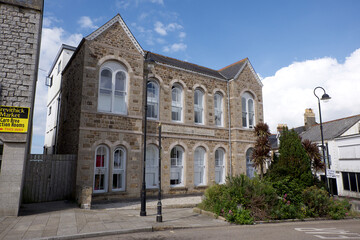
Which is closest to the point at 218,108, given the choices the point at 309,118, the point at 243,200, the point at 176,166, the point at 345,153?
the point at 176,166

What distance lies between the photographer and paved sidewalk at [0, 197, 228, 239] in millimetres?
7621

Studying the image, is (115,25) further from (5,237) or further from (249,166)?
(249,166)

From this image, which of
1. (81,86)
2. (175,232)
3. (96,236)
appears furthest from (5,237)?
(81,86)

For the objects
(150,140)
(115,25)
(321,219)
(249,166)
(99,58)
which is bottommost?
(321,219)

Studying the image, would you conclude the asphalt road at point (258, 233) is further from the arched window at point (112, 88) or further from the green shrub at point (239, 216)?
the arched window at point (112, 88)

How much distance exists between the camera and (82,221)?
9008 mm

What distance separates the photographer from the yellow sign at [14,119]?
32.5 ft

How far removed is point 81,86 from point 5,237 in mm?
8514

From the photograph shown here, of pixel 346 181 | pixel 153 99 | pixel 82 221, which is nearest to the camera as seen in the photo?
pixel 82 221

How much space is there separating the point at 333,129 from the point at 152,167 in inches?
846

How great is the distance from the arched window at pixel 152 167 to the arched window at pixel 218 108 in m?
5.85

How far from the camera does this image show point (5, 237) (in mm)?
7035

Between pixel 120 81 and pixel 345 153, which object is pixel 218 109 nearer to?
pixel 120 81

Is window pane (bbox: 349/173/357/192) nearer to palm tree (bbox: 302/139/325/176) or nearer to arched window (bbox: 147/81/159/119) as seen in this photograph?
palm tree (bbox: 302/139/325/176)
